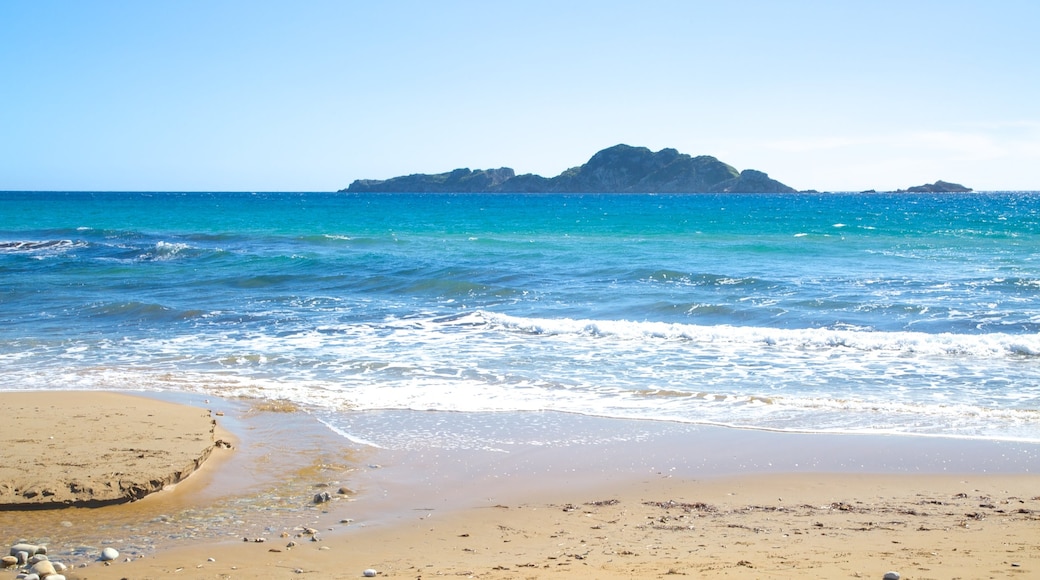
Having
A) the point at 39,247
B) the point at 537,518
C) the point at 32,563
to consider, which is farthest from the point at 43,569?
the point at 39,247

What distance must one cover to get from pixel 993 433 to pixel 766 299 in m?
10.5

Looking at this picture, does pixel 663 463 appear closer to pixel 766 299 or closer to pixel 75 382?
pixel 75 382

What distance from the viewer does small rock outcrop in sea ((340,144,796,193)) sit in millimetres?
178000

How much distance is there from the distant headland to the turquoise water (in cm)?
15045

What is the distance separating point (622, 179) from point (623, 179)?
0.25m

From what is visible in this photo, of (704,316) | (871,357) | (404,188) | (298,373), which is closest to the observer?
(298,373)

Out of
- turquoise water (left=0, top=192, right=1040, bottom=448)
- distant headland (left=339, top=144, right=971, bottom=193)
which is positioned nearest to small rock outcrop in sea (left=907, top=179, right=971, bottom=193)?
distant headland (left=339, top=144, right=971, bottom=193)

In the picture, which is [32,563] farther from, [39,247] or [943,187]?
[943,187]

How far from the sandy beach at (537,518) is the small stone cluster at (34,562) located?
7 cm

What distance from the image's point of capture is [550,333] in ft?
49.7

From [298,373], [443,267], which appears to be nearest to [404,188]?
[443,267]

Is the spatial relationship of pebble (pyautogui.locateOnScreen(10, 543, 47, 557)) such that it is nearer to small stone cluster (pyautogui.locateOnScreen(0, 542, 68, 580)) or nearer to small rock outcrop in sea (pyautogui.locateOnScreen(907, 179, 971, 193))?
small stone cluster (pyautogui.locateOnScreen(0, 542, 68, 580))

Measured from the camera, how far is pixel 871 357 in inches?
501

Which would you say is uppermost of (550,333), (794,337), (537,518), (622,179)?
(622,179)
